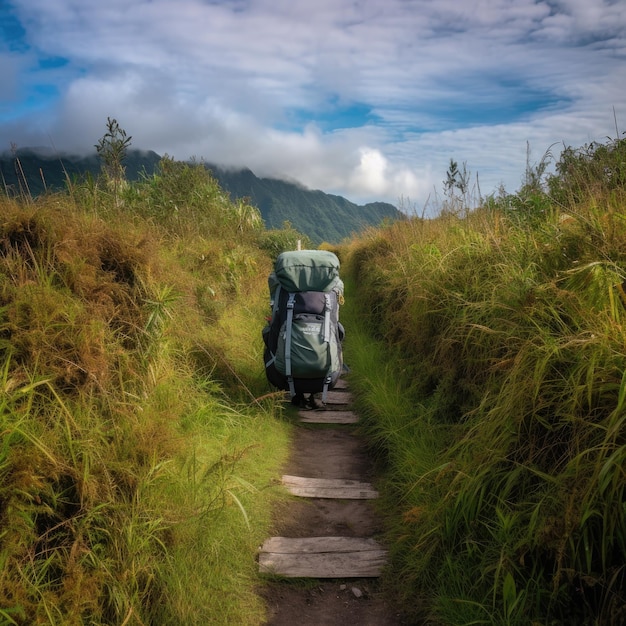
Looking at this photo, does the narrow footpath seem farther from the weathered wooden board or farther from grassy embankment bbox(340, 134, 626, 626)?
the weathered wooden board

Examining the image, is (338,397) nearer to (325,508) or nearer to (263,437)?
(263,437)

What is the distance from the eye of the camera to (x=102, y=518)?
8.99ft

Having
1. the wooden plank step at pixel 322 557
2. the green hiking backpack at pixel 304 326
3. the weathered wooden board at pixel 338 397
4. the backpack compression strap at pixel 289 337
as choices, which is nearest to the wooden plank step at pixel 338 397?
the weathered wooden board at pixel 338 397

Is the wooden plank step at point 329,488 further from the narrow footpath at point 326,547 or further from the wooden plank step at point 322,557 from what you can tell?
the wooden plank step at point 322,557

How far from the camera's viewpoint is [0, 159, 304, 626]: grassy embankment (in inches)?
99.1

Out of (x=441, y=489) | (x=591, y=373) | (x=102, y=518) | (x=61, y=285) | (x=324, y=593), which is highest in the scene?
(x=61, y=285)

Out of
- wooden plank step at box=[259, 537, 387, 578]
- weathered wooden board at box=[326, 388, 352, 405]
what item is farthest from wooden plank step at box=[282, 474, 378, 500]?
weathered wooden board at box=[326, 388, 352, 405]

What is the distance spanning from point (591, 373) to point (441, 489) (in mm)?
1308

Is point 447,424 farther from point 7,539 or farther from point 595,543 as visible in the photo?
point 7,539


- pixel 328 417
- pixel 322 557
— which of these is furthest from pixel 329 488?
pixel 328 417

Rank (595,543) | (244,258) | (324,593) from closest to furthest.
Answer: (595,543) → (324,593) → (244,258)

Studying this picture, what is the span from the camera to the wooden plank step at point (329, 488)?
4.18 meters

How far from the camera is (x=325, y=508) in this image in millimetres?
4031

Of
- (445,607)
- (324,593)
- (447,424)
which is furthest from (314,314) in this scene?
(445,607)
